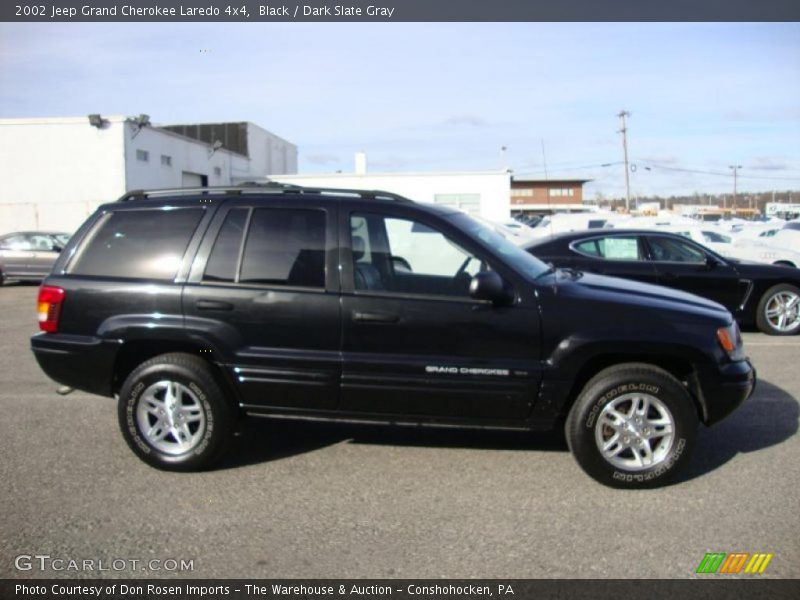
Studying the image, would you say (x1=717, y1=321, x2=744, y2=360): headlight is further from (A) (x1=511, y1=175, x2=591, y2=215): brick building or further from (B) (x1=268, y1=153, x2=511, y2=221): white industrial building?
(A) (x1=511, y1=175, x2=591, y2=215): brick building

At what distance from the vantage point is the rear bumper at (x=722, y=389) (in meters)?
4.20

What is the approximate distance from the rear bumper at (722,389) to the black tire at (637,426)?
0.14 m

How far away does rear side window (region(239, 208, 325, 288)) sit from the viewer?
440 cm

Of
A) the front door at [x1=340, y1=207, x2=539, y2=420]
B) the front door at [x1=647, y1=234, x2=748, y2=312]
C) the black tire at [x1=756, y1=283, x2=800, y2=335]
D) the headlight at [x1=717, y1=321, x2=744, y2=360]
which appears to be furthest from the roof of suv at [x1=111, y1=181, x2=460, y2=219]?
the black tire at [x1=756, y1=283, x2=800, y2=335]

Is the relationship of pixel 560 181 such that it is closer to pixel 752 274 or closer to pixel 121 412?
pixel 752 274

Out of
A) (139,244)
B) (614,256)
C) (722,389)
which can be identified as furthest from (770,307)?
(139,244)

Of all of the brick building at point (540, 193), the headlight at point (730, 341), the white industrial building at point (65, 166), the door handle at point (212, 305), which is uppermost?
the brick building at point (540, 193)

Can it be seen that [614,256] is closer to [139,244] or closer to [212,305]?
[212,305]

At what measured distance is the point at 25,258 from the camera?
54.4 feet

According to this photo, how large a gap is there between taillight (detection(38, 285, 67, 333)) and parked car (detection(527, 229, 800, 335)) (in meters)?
6.33

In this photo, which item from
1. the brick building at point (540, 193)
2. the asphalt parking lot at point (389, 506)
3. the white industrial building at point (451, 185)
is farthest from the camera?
the brick building at point (540, 193)

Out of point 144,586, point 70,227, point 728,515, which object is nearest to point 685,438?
point 728,515

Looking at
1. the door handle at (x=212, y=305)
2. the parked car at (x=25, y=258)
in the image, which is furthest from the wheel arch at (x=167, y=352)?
the parked car at (x=25, y=258)

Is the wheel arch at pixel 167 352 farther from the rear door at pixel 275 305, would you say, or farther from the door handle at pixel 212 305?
the door handle at pixel 212 305
